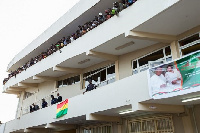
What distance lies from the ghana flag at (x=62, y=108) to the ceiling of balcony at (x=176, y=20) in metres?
6.46

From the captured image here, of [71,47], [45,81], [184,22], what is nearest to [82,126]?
[71,47]

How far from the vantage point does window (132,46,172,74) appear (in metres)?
10.5

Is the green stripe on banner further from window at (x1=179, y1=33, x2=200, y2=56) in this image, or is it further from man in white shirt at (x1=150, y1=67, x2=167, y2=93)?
window at (x1=179, y1=33, x2=200, y2=56)

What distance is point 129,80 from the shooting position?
9516 mm

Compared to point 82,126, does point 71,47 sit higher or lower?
A: higher

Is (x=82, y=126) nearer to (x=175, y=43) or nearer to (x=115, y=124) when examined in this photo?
(x=115, y=124)

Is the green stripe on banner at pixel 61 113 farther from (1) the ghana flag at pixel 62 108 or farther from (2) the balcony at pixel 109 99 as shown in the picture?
(2) the balcony at pixel 109 99

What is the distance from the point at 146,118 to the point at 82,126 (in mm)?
5679

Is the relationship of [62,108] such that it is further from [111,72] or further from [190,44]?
[190,44]

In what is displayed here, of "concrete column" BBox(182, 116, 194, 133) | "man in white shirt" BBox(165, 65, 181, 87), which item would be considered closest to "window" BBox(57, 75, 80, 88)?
"concrete column" BBox(182, 116, 194, 133)

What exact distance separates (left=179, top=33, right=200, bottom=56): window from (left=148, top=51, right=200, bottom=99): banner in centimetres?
247

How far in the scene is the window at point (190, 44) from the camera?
938cm

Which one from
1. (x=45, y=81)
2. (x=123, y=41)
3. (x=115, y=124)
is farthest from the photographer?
(x=45, y=81)

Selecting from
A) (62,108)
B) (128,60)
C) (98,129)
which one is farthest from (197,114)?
(62,108)
